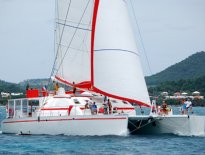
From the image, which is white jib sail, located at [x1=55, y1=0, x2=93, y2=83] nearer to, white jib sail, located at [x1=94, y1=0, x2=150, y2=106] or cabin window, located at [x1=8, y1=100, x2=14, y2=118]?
white jib sail, located at [x1=94, y1=0, x2=150, y2=106]

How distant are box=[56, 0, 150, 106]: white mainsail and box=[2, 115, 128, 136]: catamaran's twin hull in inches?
57.1

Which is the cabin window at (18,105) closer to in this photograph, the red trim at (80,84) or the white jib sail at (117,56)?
the red trim at (80,84)

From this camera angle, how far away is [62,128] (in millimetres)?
33344

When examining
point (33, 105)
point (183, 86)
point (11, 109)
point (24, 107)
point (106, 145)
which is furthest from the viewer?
point (183, 86)

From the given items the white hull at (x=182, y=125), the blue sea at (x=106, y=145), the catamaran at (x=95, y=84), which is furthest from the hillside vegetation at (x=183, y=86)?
the blue sea at (x=106, y=145)

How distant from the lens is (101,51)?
109ft

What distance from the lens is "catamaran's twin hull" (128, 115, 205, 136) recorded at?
32.7 m

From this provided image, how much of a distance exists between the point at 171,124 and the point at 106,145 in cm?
605

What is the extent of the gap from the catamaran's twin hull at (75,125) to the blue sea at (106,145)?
1.91 feet

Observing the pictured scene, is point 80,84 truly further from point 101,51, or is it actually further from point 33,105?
point 101,51

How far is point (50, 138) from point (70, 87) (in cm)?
731

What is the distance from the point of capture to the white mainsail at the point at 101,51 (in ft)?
107

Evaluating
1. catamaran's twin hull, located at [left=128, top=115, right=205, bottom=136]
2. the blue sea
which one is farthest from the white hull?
the blue sea

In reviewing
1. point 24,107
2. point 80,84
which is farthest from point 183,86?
point 80,84
